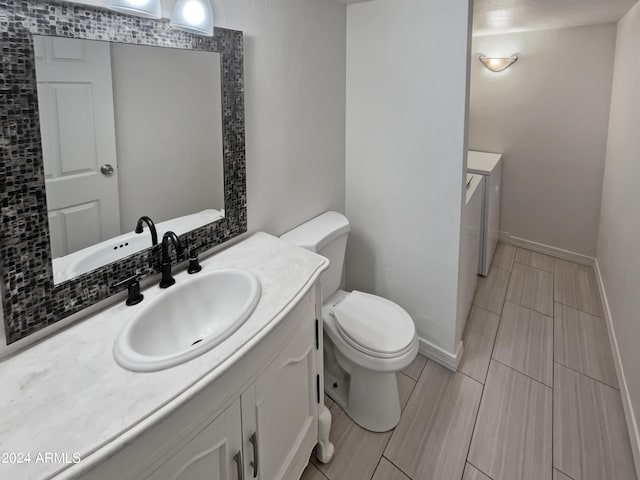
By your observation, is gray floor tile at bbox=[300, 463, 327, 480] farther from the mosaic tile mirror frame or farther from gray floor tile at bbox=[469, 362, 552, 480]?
the mosaic tile mirror frame

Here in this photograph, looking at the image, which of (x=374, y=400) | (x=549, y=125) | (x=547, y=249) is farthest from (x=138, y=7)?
(x=547, y=249)

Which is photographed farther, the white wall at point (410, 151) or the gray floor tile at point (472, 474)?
the white wall at point (410, 151)

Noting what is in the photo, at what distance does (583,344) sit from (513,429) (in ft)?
3.25

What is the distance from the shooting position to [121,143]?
1.18 meters

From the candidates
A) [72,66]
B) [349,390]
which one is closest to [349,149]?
[349,390]

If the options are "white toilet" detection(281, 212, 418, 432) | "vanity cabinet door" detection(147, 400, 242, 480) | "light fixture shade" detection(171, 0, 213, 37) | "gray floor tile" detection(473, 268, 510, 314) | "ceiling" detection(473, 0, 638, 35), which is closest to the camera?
"vanity cabinet door" detection(147, 400, 242, 480)

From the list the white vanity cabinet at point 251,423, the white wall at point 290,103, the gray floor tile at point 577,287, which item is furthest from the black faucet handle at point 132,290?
the gray floor tile at point 577,287

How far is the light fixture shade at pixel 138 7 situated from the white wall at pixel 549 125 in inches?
132

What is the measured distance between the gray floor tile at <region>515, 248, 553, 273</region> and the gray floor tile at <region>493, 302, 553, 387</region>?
0.84 metres

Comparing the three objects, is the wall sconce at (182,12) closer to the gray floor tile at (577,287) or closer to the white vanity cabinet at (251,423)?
the white vanity cabinet at (251,423)

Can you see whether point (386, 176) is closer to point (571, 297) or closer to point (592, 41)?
point (571, 297)

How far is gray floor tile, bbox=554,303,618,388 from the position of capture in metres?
2.20

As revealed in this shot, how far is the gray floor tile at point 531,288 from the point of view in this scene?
2.87 m

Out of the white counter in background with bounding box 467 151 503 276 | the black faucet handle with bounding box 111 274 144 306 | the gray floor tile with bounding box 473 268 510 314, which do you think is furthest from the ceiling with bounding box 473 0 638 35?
the black faucet handle with bounding box 111 274 144 306
